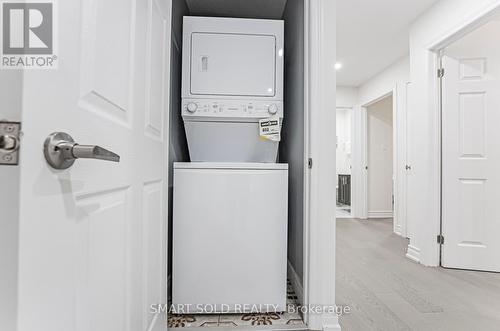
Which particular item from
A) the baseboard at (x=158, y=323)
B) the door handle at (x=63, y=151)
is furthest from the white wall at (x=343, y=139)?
the door handle at (x=63, y=151)

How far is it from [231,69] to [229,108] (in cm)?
26

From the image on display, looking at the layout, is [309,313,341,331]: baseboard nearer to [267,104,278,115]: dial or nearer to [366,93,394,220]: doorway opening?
[267,104,278,115]: dial

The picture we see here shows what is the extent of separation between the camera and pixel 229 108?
175 centimetres

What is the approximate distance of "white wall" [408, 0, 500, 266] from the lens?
2486mm

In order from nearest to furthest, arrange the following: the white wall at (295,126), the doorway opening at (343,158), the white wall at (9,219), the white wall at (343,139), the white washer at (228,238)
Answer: the white wall at (9,219) < the white washer at (228,238) < the white wall at (295,126) < the doorway opening at (343,158) < the white wall at (343,139)

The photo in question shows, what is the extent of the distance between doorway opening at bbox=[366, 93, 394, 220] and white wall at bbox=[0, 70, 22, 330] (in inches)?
203

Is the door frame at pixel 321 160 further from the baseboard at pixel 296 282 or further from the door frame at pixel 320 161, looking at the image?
the baseboard at pixel 296 282

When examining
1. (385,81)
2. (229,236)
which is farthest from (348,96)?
(229,236)

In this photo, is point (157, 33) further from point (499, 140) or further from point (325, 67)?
point (499, 140)

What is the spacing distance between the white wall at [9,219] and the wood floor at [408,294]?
1.53 metres

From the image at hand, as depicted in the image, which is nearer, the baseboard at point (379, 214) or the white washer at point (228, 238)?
the white washer at point (228, 238)

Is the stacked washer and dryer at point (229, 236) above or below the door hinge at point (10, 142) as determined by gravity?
below

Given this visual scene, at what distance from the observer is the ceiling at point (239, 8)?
225 centimetres

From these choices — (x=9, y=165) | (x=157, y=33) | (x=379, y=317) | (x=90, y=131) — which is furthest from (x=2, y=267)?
(x=379, y=317)
